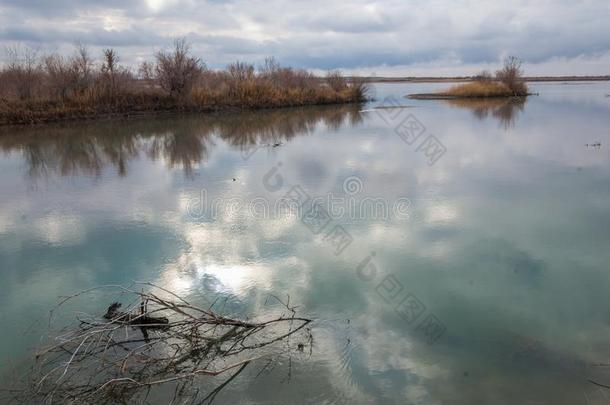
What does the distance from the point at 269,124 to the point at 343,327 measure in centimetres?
1329

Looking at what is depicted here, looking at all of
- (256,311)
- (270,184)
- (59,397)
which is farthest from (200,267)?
(270,184)

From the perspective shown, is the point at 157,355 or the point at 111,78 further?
the point at 111,78

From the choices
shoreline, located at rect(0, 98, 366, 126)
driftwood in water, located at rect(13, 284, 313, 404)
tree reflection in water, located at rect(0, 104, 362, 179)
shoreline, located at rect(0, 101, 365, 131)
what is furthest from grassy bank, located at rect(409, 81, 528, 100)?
driftwood in water, located at rect(13, 284, 313, 404)

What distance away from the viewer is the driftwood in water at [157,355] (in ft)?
9.44

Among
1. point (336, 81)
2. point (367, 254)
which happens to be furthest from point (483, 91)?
point (367, 254)

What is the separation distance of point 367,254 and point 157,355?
2.32 meters

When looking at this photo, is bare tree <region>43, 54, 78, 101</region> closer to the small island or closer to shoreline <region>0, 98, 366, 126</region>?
shoreline <region>0, 98, 366, 126</region>

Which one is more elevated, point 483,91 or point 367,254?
point 483,91

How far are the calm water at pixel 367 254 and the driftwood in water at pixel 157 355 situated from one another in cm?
16

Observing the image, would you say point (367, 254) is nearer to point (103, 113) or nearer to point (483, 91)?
point (103, 113)

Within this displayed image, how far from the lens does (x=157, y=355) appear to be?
324 centimetres

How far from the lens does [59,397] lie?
2.86 meters

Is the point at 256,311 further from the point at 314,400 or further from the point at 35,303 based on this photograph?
the point at 35,303

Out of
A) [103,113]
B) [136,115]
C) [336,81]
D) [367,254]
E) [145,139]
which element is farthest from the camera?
[336,81]
